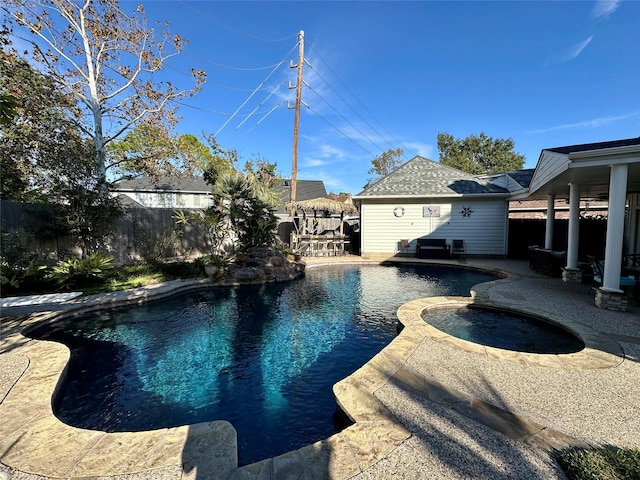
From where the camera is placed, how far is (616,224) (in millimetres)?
5660

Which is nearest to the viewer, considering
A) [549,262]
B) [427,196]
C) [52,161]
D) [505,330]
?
[505,330]

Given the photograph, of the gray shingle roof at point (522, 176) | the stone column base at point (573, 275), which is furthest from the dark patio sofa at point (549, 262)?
the gray shingle roof at point (522, 176)

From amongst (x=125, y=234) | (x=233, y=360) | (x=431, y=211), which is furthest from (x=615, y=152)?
(x=125, y=234)

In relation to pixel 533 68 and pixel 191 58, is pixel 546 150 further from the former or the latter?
pixel 191 58

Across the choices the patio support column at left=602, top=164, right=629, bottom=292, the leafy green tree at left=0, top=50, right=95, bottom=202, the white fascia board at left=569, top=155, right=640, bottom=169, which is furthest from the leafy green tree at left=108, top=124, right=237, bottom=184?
the patio support column at left=602, top=164, right=629, bottom=292

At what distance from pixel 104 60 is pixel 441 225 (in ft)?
54.0

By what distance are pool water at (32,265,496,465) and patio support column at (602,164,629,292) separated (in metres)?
3.08

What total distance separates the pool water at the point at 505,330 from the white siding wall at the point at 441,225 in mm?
8570

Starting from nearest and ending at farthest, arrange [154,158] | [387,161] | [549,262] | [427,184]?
1. [549,262]
2. [154,158]
3. [427,184]
4. [387,161]

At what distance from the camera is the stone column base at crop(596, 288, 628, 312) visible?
582 cm

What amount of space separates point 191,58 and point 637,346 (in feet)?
54.2

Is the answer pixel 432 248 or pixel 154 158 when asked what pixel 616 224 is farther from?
pixel 154 158

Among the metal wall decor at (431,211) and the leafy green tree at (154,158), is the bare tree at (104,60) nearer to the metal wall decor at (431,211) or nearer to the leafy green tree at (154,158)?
the leafy green tree at (154,158)

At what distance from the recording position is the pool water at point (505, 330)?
4727 millimetres
